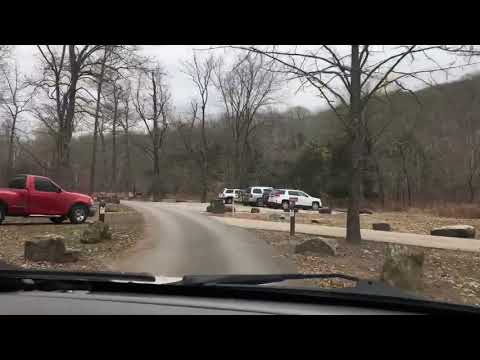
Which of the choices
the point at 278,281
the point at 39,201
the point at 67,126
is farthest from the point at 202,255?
the point at 67,126

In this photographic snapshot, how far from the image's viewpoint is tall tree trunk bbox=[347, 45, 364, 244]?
1384 cm

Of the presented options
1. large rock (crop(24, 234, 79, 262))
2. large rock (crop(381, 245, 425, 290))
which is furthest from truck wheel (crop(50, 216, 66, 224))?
large rock (crop(381, 245, 425, 290))

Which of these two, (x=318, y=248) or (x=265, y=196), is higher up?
(x=265, y=196)

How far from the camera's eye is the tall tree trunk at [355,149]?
1384 centimetres

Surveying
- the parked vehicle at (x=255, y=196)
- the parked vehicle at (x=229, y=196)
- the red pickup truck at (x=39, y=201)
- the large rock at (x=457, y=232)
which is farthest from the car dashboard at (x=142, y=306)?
the parked vehicle at (x=229, y=196)

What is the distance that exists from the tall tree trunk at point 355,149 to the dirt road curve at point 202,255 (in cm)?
272

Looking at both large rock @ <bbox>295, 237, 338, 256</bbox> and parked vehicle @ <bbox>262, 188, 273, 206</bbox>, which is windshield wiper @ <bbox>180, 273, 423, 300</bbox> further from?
parked vehicle @ <bbox>262, 188, 273, 206</bbox>

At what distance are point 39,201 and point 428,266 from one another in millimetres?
13310

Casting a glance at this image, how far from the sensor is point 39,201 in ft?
59.9

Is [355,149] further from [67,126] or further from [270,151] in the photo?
[270,151]

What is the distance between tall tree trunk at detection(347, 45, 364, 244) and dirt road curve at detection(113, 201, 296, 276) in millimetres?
2718
